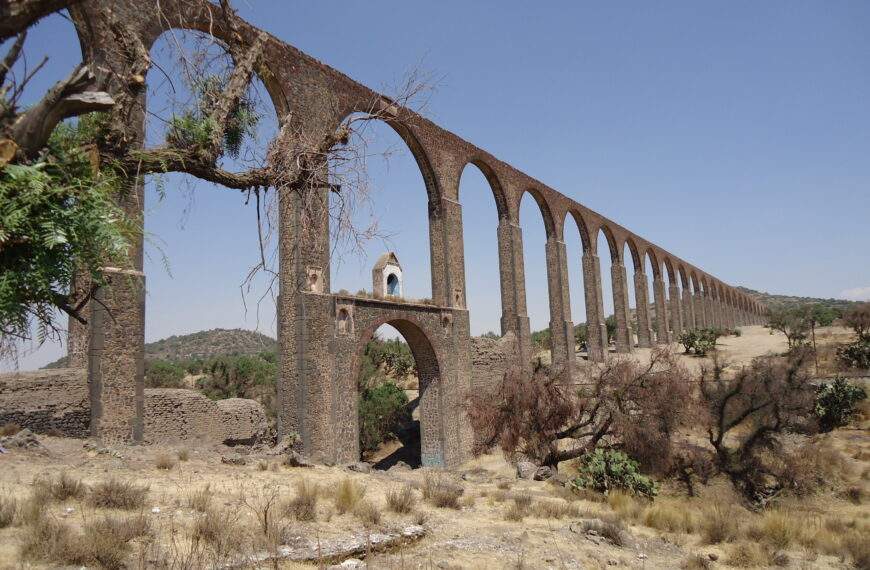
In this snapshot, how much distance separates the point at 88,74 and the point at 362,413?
21.1 meters

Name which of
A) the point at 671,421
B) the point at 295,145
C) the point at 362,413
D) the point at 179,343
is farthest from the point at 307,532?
the point at 179,343

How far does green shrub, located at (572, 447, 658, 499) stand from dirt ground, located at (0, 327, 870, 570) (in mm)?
418

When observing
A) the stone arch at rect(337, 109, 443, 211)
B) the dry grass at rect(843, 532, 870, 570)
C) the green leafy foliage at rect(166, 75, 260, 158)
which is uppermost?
the stone arch at rect(337, 109, 443, 211)

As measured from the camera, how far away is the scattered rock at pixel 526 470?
12806 mm

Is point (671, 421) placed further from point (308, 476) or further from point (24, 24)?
point (24, 24)

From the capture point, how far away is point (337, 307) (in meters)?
13.9

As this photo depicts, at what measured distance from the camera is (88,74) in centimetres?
273

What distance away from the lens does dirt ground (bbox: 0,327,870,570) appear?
18.3 feet

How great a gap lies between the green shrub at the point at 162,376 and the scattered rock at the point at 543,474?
764 inches

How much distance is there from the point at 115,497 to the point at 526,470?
888 centimetres

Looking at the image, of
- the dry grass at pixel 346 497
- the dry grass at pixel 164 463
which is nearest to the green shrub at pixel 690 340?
the dry grass at pixel 346 497

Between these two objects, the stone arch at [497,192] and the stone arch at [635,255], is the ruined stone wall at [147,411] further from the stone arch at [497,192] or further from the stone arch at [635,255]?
the stone arch at [635,255]

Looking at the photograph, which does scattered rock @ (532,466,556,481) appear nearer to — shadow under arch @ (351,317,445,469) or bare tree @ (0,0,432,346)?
shadow under arch @ (351,317,445,469)

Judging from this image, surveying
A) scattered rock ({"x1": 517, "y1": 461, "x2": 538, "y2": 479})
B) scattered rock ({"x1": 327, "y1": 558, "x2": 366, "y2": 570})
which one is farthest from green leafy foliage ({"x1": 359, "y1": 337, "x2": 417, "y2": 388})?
scattered rock ({"x1": 327, "y1": 558, "x2": 366, "y2": 570})
